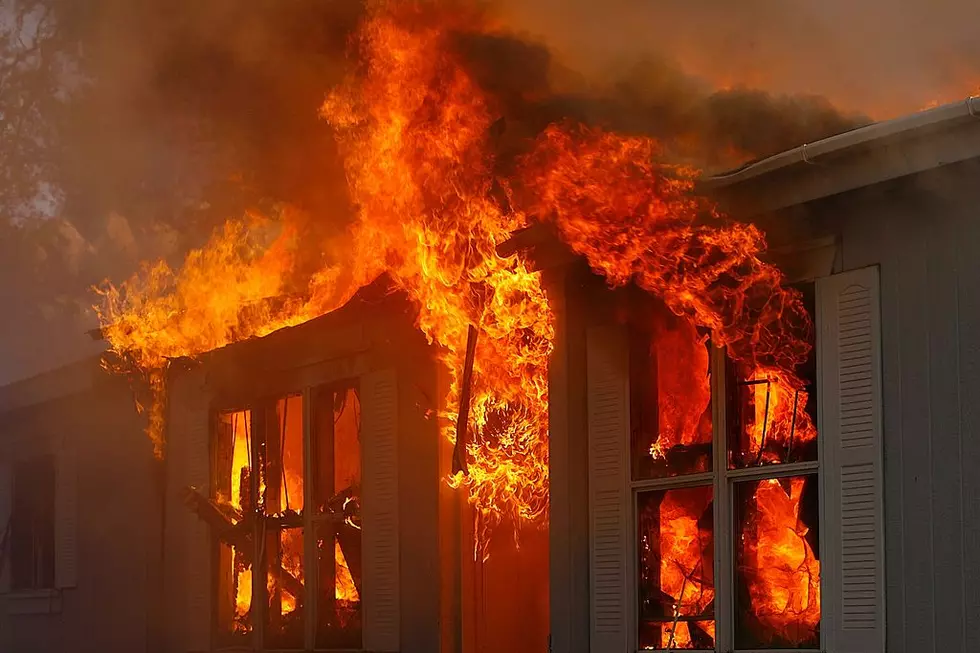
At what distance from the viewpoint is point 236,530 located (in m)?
11.6

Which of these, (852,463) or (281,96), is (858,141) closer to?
(852,463)

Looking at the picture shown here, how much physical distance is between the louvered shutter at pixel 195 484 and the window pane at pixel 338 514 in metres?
1.66

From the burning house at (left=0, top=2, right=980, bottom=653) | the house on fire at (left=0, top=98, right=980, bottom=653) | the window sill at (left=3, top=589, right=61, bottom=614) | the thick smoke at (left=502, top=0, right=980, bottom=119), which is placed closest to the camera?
the house on fire at (left=0, top=98, right=980, bottom=653)

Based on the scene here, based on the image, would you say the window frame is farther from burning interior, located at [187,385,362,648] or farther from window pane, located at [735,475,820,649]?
burning interior, located at [187,385,362,648]

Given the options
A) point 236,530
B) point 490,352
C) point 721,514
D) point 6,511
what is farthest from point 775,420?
point 6,511

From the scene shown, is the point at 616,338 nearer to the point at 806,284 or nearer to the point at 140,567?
the point at 806,284

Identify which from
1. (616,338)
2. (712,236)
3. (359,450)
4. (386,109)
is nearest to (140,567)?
(359,450)

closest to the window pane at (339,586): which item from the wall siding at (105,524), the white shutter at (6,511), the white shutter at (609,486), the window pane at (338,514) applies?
the window pane at (338,514)

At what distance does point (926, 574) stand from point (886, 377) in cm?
90

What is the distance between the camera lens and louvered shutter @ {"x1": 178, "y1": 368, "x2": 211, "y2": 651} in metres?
12.0

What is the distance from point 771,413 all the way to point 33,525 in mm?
10146

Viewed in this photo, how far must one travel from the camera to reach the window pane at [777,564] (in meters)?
6.73

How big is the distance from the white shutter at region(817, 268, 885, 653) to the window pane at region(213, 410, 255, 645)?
20.1 ft

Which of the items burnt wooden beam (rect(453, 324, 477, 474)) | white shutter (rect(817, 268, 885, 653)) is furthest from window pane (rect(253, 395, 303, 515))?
white shutter (rect(817, 268, 885, 653))
